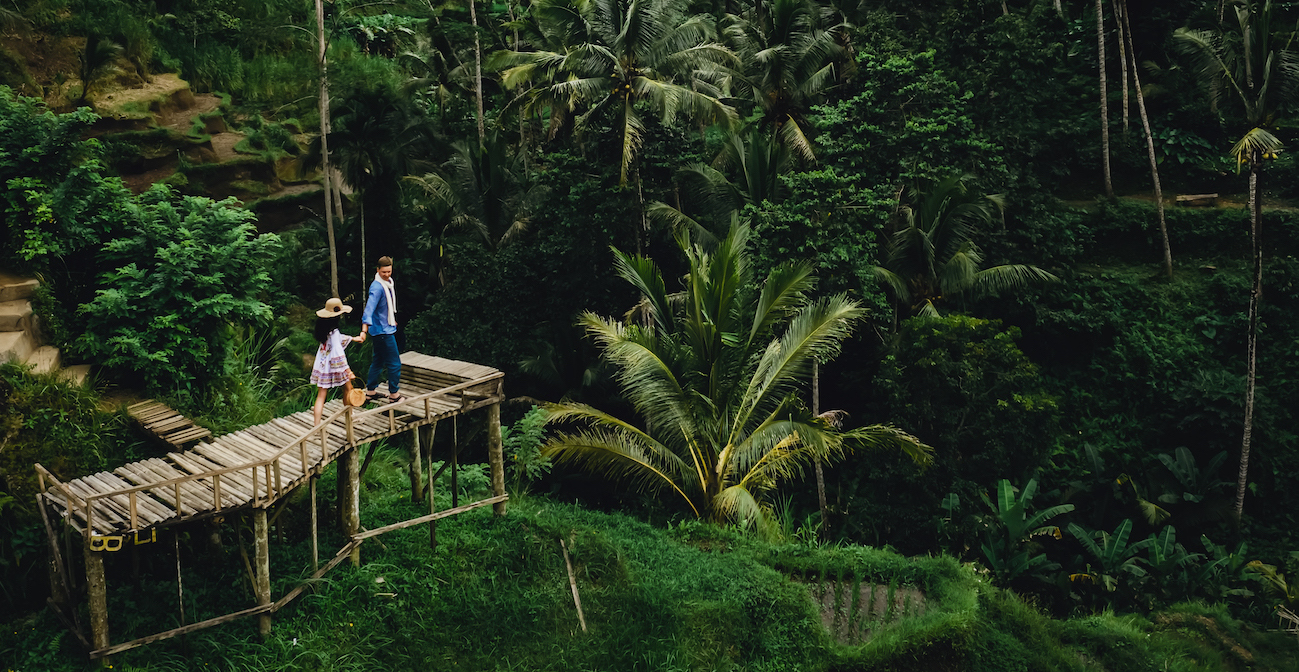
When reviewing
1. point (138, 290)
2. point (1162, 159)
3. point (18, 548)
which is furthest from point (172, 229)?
point (1162, 159)

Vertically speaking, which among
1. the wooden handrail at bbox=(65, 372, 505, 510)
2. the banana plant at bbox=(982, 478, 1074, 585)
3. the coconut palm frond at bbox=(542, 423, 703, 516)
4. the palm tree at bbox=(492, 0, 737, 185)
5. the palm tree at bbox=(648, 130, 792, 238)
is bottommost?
the banana plant at bbox=(982, 478, 1074, 585)

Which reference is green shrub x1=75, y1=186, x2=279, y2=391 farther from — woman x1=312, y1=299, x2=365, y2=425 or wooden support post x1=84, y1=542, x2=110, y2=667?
wooden support post x1=84, y1=542, x2=110, y2=667

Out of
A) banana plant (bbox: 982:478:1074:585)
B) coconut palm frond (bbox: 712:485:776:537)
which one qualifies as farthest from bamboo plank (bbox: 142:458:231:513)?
banana plant (bbox: 982:478:1074:585)

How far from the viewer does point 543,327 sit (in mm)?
18484

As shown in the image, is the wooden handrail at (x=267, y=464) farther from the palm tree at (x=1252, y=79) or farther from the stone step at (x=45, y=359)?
the palm tree at (x=1252, y=79)

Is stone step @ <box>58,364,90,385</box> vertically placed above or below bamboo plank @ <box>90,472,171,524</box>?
above

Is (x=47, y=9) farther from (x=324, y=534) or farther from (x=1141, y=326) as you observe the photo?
(x=1141, y=326)

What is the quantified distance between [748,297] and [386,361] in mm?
5209

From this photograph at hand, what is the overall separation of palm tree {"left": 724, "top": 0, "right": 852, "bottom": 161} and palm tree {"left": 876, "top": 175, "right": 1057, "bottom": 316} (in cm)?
286

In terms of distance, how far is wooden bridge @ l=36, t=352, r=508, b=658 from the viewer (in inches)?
301

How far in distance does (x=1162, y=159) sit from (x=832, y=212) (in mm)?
12864

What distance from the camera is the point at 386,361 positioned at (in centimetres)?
970

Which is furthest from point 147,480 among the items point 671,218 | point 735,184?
point 735,184

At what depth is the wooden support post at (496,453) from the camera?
10.8 metres
